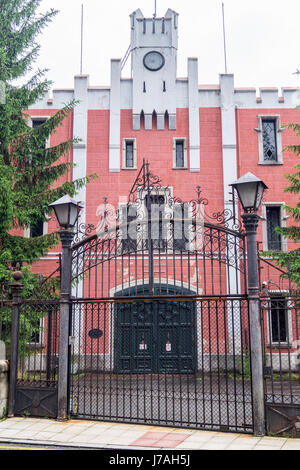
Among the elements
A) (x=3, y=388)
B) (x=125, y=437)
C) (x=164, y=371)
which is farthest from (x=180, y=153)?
(x=125, y=437)

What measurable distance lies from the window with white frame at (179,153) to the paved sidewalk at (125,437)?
11426 millimetres

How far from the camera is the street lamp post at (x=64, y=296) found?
8883mm

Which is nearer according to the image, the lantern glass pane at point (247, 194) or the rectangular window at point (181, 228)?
the lantern glass pane at point (247, 194)

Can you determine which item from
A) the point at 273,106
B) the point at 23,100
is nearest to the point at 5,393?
the point at 23,100

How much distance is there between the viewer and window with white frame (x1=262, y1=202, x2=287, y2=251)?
17.4 metres

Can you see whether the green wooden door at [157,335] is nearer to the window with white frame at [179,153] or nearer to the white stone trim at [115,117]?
the white stone trim at [115,117]

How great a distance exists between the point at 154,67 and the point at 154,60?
304mm

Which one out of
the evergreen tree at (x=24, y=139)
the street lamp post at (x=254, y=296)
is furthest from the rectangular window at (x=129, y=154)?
the street lamp post at (x=254, y=296)

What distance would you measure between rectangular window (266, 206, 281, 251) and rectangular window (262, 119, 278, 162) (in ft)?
6.55

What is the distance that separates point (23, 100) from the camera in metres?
13.8

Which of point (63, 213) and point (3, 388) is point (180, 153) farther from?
point (3, 388)

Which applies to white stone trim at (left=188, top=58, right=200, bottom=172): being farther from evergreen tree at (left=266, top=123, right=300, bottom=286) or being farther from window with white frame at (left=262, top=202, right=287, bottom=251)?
evergreen tree at (left=266, top=123, right=300, bottom=286)

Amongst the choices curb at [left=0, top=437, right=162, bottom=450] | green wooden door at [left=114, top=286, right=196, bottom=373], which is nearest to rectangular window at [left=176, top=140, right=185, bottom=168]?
green wooden door at [left=114, top=286, right=196, bottom=373]

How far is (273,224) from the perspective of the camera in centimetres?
1781
